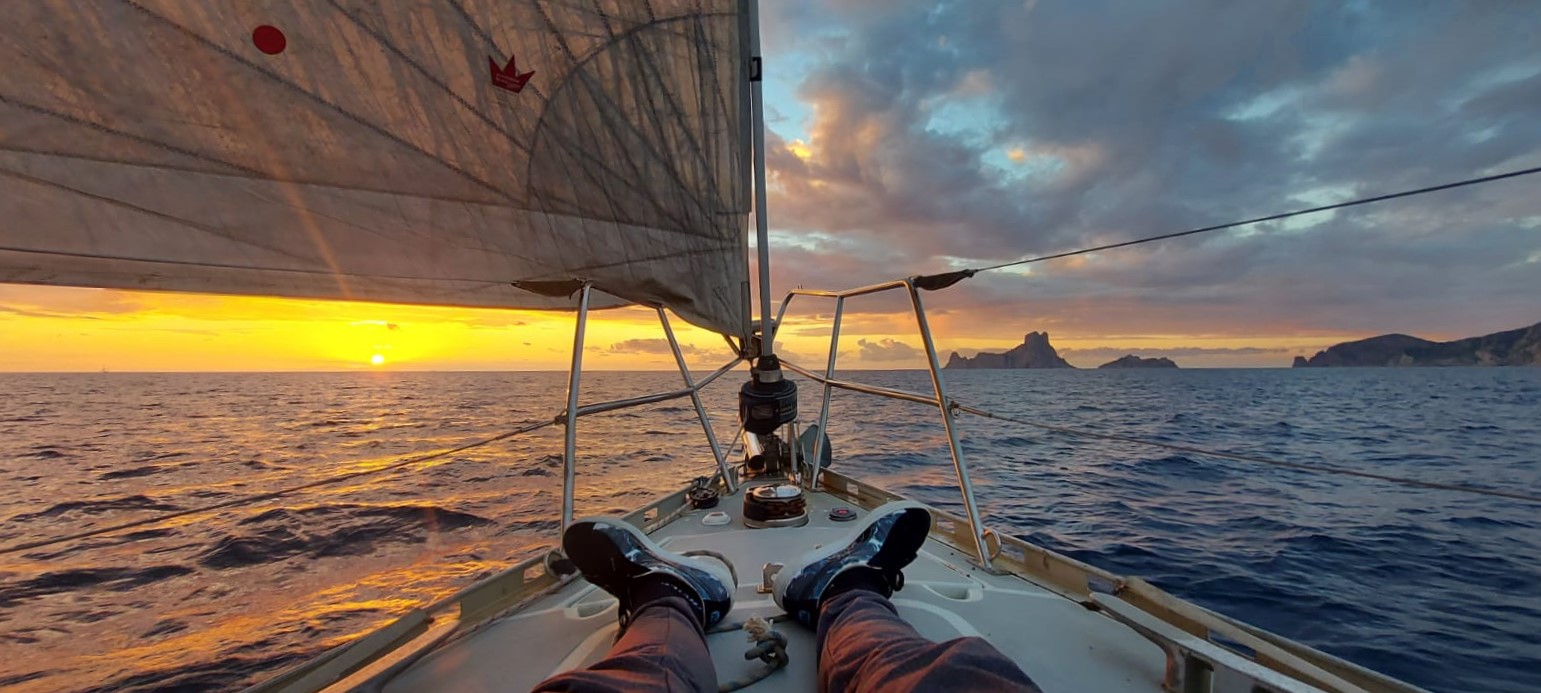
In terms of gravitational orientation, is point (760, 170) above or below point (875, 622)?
above

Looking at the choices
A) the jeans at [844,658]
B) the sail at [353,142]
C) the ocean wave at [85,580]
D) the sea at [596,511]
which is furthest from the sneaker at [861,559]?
the ocean wave at [85,580]

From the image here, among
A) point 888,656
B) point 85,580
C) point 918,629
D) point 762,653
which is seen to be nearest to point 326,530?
point 85,580

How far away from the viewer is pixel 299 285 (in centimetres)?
251

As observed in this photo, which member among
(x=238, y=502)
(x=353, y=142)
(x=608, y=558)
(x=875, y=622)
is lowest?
(x=875, y=622)

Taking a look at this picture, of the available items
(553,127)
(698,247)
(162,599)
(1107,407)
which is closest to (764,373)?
(698,247)

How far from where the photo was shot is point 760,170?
14.4 ft

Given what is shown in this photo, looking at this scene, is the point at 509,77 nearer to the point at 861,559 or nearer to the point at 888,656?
the point at 861,559

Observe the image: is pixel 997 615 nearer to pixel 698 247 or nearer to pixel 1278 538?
pixel 698 247

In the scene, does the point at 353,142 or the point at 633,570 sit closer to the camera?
the point at 633,570

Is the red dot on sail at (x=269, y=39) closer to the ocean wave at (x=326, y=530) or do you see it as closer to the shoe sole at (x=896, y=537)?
the shoe sole at (x=896, y=537)

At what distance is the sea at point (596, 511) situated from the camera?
4602 mm

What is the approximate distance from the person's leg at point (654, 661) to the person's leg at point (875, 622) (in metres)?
0.35

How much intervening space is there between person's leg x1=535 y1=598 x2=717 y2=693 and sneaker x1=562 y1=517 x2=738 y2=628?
0.12m

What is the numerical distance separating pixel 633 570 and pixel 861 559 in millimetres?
803
